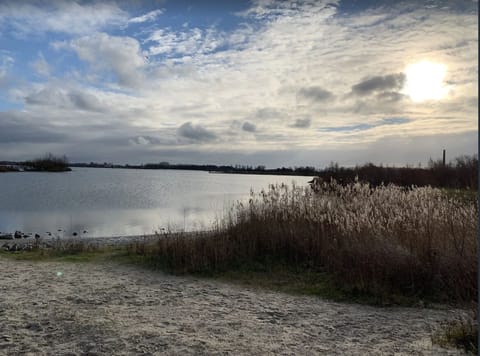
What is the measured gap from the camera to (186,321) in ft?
15.5

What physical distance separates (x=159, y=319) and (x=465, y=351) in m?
3.24

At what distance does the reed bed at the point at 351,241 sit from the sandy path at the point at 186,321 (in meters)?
0.85

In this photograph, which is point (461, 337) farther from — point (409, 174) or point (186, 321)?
point (409, 174)

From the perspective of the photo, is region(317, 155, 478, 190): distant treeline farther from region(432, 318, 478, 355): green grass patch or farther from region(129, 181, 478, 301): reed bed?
region(432, 318, 478, 355): green grass patch

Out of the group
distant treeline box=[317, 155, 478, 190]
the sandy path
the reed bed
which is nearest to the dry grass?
the sandy path

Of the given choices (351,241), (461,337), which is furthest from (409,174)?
(461,337)

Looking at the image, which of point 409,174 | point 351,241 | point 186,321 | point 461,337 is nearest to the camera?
point 461,337

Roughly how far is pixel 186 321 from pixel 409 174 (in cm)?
2195

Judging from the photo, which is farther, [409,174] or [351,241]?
[409,174]

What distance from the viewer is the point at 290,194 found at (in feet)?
34.1

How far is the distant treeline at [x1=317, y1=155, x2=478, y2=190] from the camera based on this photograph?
22.7m

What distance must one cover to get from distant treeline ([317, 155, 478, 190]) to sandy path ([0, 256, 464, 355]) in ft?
56.5

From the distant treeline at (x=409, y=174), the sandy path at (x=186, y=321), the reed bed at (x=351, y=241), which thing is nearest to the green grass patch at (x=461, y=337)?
the sandy path at (x=186, y=321)

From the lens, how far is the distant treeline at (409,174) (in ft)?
74.6
